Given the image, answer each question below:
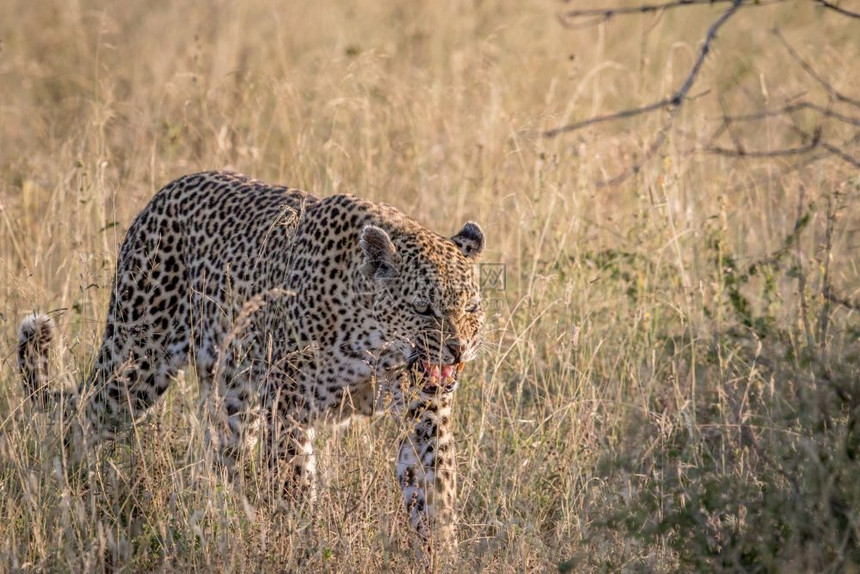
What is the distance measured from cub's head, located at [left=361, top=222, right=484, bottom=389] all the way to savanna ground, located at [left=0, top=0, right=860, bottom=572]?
0.37 meters

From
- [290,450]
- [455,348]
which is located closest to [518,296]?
[455,348]

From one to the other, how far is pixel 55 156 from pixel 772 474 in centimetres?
568

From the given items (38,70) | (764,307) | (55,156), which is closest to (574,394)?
(764,307)

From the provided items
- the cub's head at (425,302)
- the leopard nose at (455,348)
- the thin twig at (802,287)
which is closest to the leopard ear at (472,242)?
the cub's head at (425,302)

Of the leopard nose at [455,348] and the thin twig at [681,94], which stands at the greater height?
the thin twig at [681,94]

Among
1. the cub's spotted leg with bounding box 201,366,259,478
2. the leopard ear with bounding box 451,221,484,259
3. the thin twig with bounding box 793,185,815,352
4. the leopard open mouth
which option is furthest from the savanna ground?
the leopard ear with bounding box 451,221,484,259

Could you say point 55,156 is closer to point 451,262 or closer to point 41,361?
point 41,361

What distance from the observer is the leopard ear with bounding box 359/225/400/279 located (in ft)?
18.1

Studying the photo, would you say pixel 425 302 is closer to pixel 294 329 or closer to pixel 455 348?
pixel 455 348

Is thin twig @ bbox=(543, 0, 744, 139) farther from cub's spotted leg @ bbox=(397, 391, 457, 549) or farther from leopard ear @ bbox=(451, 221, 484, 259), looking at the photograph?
cub's spotted leg @ bbox=(397, 391, 457, 549)

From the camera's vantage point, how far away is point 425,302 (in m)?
5.45

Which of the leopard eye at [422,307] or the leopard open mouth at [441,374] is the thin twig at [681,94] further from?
the leopard open mouth at [441,374]

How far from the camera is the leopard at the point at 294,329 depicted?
17.9 feet

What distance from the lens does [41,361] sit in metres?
5.87
